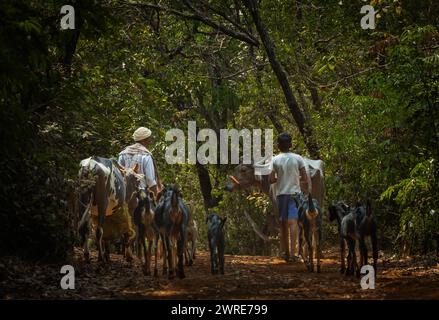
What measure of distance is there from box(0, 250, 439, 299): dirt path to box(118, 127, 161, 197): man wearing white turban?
4.91ft

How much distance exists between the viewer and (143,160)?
13758mm

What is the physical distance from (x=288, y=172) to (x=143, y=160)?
2398mm

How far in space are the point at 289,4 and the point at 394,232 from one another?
6.70m

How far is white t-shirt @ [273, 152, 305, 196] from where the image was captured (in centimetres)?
1390

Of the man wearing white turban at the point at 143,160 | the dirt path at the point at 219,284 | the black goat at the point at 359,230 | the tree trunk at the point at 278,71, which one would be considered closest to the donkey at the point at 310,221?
the dirt path at the point at 219,284

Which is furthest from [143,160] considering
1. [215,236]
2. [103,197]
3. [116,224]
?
[215,236]

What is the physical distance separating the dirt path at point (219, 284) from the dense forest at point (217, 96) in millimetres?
847

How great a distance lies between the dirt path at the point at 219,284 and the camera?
371 inches

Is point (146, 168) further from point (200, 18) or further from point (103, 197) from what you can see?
point (200, 18)

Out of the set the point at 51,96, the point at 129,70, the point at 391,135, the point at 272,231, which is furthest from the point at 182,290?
the point at 272,231

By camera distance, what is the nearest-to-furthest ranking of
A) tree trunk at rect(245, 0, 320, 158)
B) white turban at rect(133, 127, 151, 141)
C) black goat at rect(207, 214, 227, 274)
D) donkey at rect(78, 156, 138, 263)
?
black goat at rect(207, 214, 227, 274) → donkey at rect(78, 156, 138, 263) → white turban at rect(133, 127, 151, 141) → tree trunk at rect(245, 0, 320, 158)

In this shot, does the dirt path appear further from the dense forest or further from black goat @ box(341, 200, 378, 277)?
the dense forest

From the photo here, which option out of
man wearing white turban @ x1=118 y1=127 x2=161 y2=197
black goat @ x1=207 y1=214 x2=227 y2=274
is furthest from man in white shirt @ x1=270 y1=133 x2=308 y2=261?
black goat @ x1=207 y1=214 x2=227 y2=274

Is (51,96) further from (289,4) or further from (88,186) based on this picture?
(289,4)
